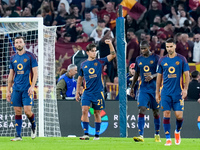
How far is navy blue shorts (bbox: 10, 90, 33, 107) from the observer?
11.8 m

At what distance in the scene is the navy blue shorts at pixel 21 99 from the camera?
11781 mm

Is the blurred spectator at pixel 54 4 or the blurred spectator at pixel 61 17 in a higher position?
the blurred spectator at pixel 54 4

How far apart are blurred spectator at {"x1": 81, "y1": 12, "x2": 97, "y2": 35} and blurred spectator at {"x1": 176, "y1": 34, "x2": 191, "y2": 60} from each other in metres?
3.32

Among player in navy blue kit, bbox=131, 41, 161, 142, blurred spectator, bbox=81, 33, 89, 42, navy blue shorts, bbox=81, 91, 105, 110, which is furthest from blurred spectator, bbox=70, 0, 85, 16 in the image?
player in navy blue kit, bbox=131, 41, 161, 142

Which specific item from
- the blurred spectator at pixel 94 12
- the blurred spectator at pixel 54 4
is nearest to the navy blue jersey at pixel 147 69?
the blurred spectator at pixel 94 12

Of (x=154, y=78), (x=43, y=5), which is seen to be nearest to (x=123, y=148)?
(x=154, y=78)

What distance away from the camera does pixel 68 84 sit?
51.0ft

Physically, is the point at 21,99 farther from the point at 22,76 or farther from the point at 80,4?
the point at 80,4

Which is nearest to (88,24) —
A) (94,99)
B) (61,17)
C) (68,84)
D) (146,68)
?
(61,17)

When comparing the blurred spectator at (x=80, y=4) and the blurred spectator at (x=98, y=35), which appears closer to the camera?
the blurred spectator at (x=98, y=35)

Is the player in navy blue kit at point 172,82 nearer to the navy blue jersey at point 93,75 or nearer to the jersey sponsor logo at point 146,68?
the jersey sponsor logo at point 146,68

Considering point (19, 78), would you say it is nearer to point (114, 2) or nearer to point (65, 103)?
point (65, 103)

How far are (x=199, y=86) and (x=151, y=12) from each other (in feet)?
16.4

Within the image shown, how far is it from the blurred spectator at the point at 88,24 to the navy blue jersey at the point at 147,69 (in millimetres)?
7722
